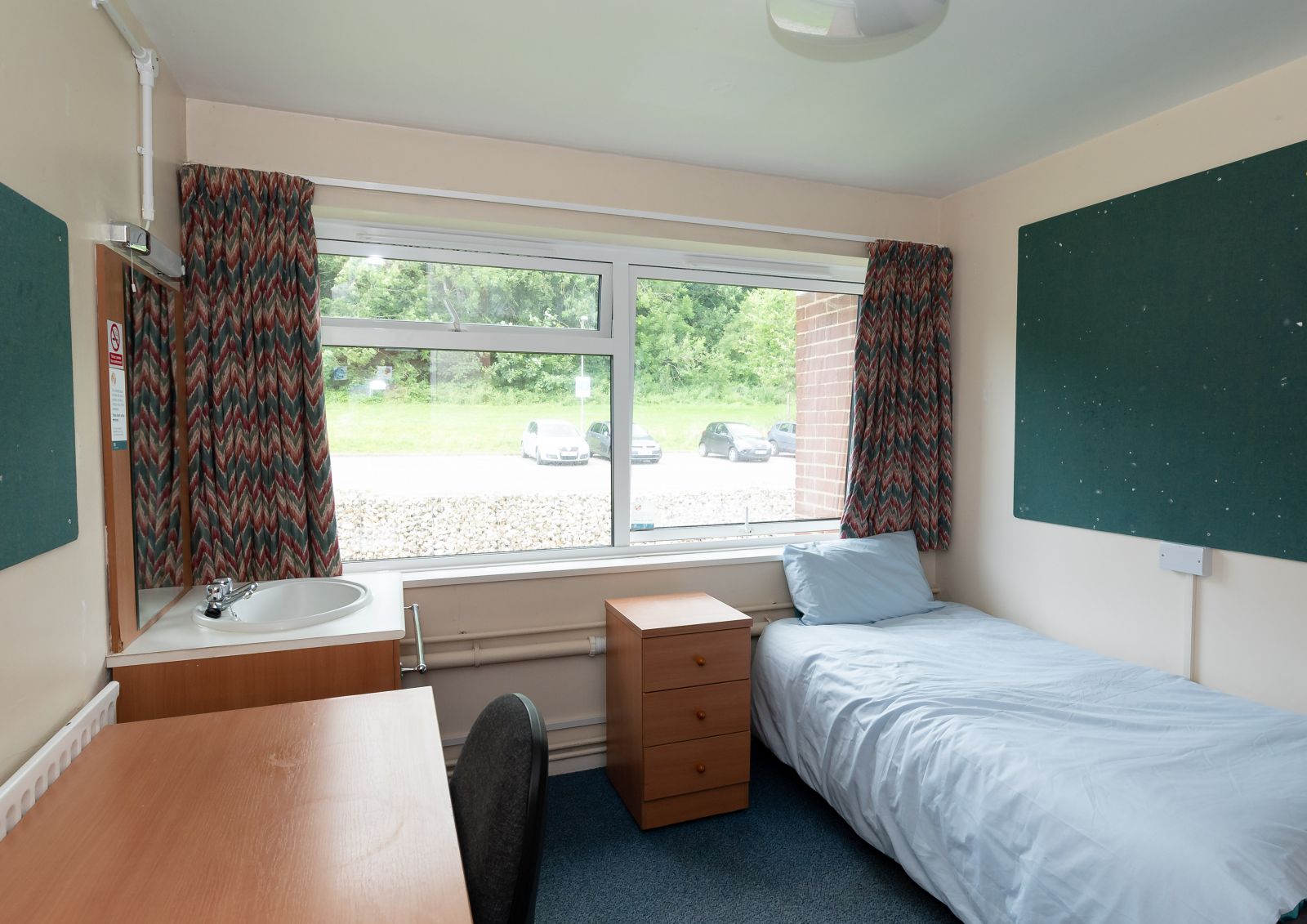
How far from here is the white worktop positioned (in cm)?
166

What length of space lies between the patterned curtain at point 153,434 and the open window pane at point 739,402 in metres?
1.68

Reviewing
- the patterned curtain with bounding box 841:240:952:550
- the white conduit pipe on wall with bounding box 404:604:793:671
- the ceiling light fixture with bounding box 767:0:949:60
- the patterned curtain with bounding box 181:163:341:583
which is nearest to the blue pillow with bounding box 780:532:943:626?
the patterned curtain with bounding box 841:240:952:550

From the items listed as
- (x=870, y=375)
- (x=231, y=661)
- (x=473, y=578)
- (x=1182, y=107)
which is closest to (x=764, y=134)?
(x=870, y=375)

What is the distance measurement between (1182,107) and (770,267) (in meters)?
1.55

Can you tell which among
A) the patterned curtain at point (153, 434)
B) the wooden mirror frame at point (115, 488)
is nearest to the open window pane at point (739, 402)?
the patterned curtain at point (153, 434)

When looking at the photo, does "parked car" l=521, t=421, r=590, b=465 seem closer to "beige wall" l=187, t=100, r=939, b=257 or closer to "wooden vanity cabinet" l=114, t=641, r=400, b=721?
"beige wall" l=187, t=100, r=939, b=257

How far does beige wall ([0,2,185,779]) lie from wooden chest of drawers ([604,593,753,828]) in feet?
4.86

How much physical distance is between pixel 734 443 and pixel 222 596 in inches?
83.7

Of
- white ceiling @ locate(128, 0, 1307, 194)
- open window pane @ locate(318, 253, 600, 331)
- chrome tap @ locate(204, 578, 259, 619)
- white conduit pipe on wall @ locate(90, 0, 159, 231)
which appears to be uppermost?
white ceiling @ locate(128, 0, 1307, 194)

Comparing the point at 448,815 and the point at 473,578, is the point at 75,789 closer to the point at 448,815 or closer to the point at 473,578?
the point at 448,815

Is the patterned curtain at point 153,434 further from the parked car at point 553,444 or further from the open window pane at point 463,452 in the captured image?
the parked car at point 553,444

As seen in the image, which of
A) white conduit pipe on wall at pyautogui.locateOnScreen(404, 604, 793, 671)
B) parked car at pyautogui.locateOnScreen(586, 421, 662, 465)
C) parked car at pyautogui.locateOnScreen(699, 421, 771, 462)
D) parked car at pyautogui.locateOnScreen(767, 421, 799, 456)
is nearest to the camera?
white conduit pipe on wall at pyautogui.locateOnScreen(404, 604, 793, 671)

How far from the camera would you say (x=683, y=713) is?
2.39 meters

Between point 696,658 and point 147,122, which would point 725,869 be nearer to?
point 696,658
